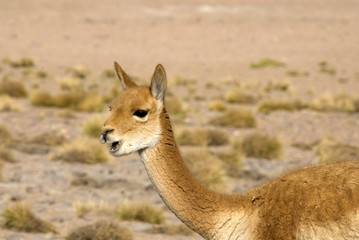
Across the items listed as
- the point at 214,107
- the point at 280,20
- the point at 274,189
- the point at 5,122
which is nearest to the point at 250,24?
the point at 280,20

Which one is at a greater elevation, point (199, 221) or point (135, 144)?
point (135, 144)

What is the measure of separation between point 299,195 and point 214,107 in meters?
17.1

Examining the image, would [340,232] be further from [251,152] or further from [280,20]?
[280,20]

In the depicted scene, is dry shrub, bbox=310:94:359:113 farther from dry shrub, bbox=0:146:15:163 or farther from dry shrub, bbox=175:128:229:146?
dry shrub, bbox=0:146:15:163

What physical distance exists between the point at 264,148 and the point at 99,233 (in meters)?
6.49

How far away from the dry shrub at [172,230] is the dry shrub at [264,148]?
5212 millimetres

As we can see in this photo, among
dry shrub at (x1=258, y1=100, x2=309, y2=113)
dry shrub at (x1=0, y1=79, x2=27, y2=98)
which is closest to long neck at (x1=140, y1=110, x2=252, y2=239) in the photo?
dry shrub at (x1=258, y1=100, x2=309, y2=113)

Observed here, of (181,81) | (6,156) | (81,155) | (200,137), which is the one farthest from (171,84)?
(6,156)

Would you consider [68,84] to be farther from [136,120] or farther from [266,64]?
[136,120]

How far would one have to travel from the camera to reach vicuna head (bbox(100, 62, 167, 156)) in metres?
4.85

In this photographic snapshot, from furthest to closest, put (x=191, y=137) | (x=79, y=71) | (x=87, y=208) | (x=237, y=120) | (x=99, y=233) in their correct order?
(x=79, y=71) < (x=237, y=120) < (x=191, y=137) < (x=87, y=208) < (x=99, y=233)

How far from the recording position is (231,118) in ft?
60.6

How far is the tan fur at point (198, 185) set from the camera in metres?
4.66

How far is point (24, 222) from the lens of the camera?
359 inches
